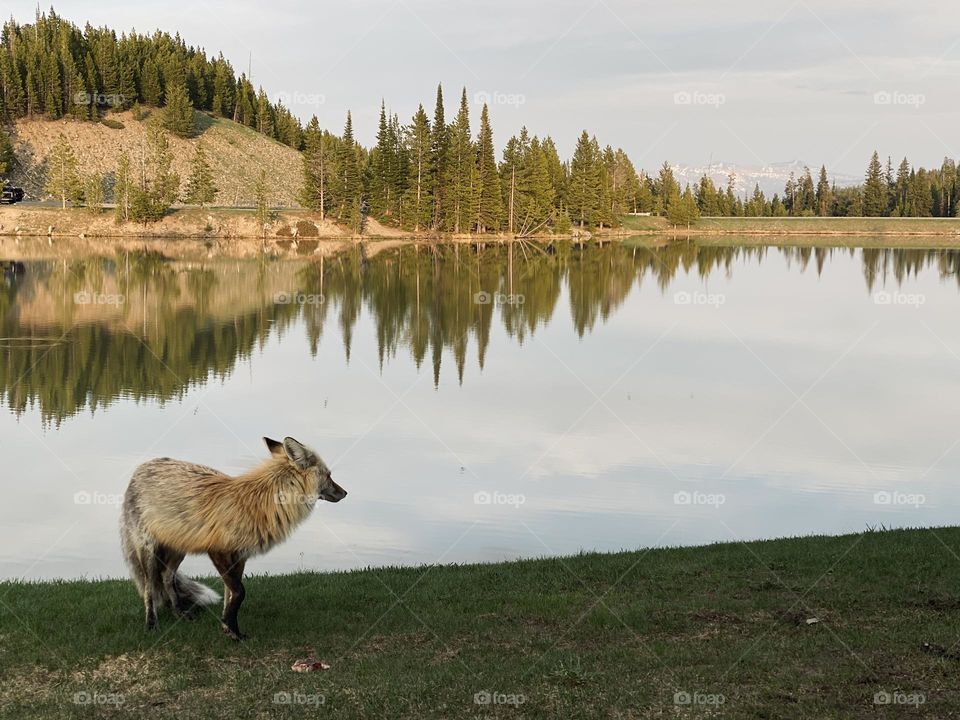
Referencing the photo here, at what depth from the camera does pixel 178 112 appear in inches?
6432

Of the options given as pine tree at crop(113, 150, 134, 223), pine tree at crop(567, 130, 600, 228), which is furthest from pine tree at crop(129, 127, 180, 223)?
pine tree at crop(567, 130, 600, 228)

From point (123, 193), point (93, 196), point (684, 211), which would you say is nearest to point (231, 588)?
point (123, 193)

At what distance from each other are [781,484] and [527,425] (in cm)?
750

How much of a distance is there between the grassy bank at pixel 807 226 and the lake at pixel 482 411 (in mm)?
123002

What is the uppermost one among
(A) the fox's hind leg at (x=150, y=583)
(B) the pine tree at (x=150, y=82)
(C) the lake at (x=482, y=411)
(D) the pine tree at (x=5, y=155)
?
(B) the pine tree at (x=150, y=82)

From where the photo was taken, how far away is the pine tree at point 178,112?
162 metres

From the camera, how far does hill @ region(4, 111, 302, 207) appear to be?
151 meters

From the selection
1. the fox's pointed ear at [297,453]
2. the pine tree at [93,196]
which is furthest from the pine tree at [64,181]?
the fox's pointed ear at [297,453]

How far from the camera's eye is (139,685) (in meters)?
8.55

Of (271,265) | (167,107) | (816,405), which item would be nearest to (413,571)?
(816,405)

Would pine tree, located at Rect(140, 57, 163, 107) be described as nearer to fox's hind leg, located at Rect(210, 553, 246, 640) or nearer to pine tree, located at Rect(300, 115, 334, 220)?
pine tree, located at Rect(300, 115, 334, 220)

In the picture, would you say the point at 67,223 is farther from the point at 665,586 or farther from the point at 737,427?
the point at 665,586

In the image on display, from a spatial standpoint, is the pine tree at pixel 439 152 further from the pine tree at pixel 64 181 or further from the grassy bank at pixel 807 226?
the grassy bank at pixel 807 226

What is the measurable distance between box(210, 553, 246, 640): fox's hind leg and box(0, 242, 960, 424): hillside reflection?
1664cm
